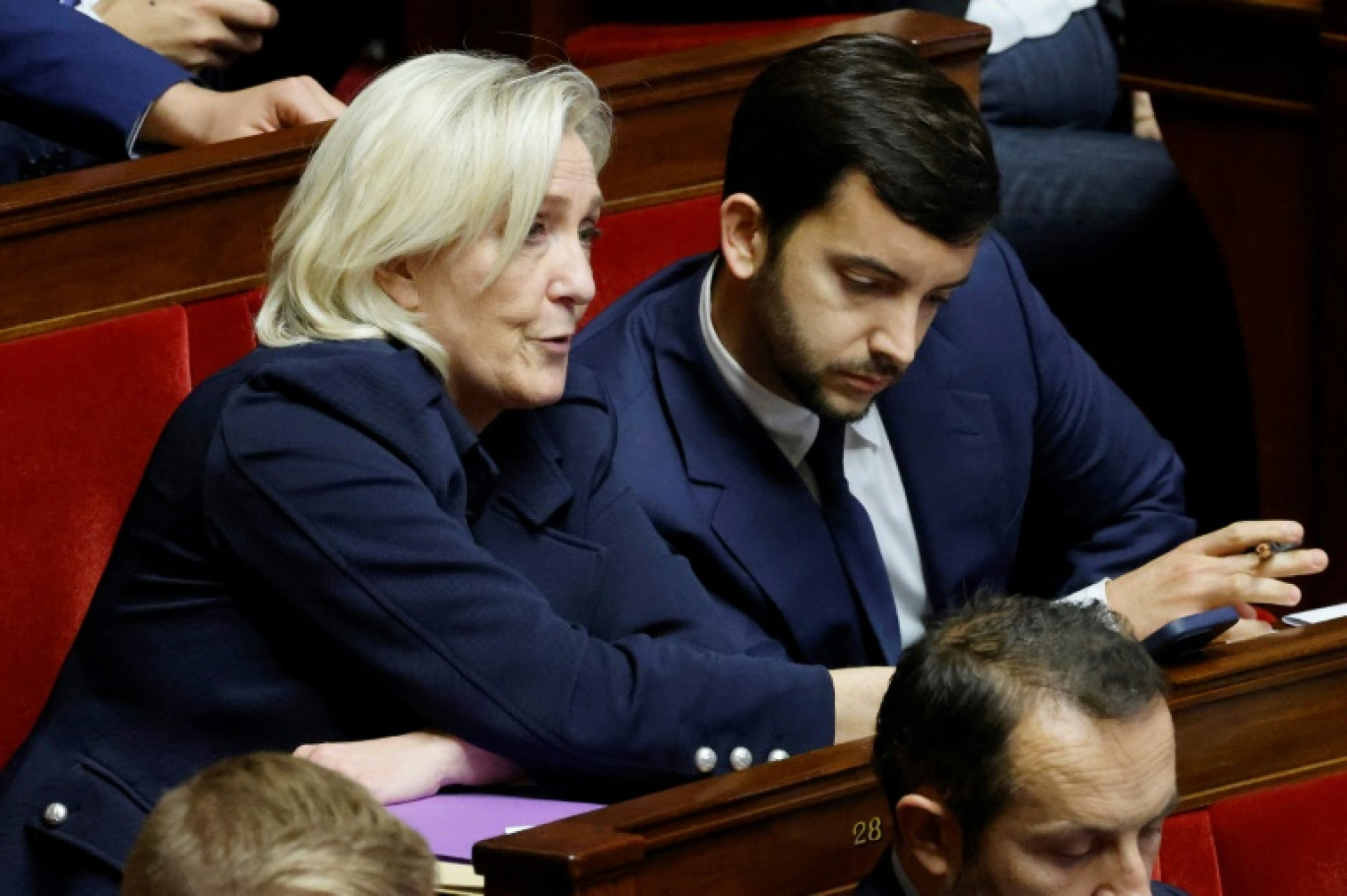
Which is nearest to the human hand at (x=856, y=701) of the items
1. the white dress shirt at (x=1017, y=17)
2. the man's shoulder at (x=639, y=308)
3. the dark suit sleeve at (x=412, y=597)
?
the dark suit sleeve at (x=412, y=597)

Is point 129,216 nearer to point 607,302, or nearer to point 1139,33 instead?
point 607,302

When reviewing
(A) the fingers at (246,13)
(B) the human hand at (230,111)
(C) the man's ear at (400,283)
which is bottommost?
(B) the human hand at (230,111)

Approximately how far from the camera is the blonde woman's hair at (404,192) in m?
1.45

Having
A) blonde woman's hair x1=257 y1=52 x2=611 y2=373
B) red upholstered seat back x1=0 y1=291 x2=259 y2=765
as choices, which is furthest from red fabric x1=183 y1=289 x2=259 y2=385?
blonde woman's hair x1=257 y1=52 x2=611 y2=373

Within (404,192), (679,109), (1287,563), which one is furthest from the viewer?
(679,109)

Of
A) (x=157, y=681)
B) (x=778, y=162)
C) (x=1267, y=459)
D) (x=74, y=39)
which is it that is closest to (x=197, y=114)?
(x=74, y=39)

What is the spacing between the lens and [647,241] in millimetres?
2041

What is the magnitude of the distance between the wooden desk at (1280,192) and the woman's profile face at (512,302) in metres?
0.97

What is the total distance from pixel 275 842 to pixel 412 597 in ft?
1.31

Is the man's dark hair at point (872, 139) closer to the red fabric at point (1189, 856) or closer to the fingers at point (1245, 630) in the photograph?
the fingers at point (1245, 630)

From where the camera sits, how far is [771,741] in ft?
4.74

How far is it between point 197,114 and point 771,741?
2.69 feet

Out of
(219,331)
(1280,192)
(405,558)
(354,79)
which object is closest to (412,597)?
(405,558)

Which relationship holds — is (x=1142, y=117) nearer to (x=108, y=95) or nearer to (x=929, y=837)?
(x=108, y=95)
